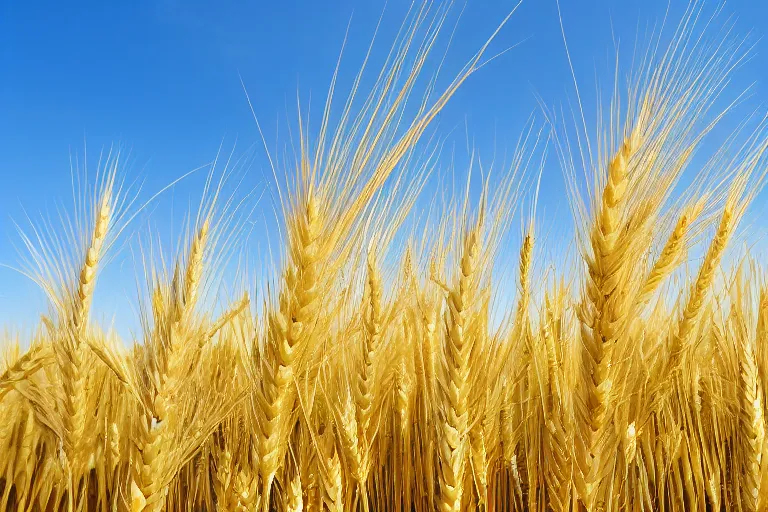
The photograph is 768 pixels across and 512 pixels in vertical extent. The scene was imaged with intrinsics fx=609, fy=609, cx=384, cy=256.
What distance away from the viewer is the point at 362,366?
217cm

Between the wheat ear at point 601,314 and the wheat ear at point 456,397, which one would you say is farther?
the wheat ear at point 456,397

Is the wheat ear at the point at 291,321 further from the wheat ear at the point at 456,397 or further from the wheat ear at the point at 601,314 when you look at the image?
the wheat ear at the point at 601,314

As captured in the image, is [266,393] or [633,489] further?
[633,489]

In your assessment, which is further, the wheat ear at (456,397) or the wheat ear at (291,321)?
the wheat ear at (456,397)

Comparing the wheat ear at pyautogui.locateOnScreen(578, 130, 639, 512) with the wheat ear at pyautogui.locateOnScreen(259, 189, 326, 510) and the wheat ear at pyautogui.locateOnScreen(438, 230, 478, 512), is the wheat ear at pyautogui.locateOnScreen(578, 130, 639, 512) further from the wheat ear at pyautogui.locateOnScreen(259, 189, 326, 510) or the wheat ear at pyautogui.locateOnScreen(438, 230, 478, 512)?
the wheat ear at pyautogui.locateOnScreen(259, 189, 326, 510)

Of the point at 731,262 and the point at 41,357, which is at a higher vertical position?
the point at 731,262

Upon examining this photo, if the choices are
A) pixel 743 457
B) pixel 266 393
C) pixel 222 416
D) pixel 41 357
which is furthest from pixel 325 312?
pixel 743 457

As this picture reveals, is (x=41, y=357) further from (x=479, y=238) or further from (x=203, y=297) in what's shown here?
(x=479, y=238)

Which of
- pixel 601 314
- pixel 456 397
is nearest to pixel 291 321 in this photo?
pixel 456 397

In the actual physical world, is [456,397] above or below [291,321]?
below

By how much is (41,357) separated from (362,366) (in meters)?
1.38

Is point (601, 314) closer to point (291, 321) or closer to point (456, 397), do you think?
point (456, 397)

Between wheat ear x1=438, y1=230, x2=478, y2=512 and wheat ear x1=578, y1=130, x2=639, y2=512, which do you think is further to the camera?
wheat ear x1=438, y1=230, x2=478, y2=512

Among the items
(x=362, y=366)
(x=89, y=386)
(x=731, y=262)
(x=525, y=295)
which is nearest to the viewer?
(x=362, y=366)
